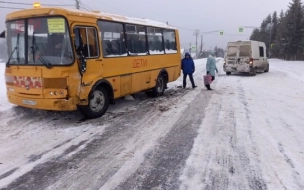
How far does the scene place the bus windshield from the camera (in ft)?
21.2

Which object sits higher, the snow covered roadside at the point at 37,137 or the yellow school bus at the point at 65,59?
the yellow school bus at the point at 65,59

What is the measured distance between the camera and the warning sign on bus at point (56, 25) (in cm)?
643

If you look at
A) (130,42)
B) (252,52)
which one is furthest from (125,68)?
(252,52)

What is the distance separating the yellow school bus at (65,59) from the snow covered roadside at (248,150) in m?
2.91

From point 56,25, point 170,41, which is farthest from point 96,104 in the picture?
point 170,41

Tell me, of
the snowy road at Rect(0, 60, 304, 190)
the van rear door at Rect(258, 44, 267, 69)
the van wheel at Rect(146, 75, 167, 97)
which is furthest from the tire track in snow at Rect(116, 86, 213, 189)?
the van rear door at Rect(258, 44, 267, 69)

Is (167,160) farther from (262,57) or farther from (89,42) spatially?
(262,57)

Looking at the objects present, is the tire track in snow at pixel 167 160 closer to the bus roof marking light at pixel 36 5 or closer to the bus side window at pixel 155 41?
the bus side window at pixel 155 41

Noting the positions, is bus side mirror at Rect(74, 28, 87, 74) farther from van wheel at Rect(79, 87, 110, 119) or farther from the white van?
the white van

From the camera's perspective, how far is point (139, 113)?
816cm

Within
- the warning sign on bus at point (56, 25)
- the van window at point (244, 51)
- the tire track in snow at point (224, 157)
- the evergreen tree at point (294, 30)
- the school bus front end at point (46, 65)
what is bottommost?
the tire track in snow at point (224, 157)

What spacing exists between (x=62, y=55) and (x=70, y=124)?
5.60 feet

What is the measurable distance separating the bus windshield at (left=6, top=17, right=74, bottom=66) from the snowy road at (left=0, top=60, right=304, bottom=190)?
159 centimetres

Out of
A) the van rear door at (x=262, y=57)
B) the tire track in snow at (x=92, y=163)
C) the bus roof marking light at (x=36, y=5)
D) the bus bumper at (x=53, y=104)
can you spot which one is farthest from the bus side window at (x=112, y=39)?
the van rear door at (x=262, y=57)
